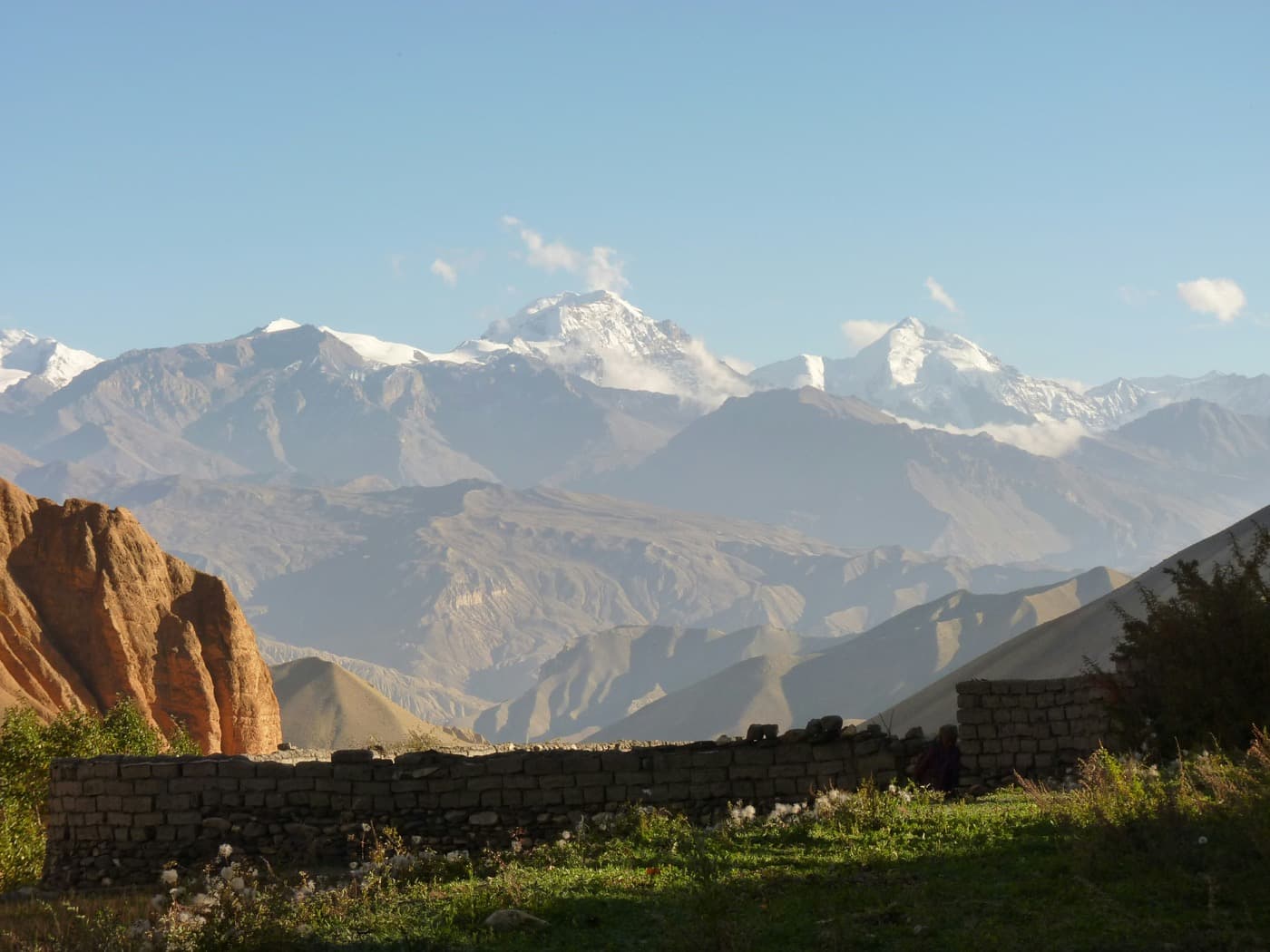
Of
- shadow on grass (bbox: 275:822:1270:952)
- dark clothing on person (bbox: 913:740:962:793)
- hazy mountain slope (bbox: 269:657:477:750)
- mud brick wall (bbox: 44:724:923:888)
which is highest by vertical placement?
hazy mountain slope (bbox: 269:657:477:750)

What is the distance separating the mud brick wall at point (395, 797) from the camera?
687 inches

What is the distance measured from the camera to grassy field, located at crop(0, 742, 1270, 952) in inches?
389

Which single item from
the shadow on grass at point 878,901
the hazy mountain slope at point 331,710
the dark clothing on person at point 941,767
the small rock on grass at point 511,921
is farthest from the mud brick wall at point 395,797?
the hazy mountain slope at point 331,710

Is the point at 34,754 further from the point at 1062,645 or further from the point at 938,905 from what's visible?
the point at 1062,645

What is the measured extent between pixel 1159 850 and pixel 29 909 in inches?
439

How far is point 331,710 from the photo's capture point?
4161 inches

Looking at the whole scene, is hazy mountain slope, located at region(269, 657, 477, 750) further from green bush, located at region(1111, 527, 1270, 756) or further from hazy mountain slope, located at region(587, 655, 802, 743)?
green bush, located at region(1111, 527, 1270, 756)

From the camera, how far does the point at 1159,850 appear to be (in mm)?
10828

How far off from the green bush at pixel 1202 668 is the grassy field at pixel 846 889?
3104mm

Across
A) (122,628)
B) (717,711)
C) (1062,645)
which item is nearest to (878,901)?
(122,628)

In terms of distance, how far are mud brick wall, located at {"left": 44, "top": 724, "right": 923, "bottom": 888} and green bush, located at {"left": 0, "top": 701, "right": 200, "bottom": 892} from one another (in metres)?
3.06

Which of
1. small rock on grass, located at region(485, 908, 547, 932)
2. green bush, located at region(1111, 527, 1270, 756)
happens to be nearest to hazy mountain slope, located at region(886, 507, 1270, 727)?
green bush, located at region(1111, 527, 1270, 756)

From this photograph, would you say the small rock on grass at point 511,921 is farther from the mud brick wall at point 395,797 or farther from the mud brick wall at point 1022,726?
the mud brick wall at point 1022,726

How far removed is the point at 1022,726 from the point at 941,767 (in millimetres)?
1255
